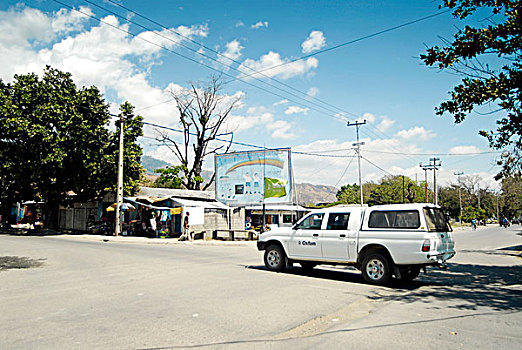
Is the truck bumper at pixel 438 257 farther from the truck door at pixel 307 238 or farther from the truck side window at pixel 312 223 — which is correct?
the truck side window at pixel 312 223

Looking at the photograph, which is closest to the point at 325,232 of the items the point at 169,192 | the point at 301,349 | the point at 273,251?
the point at 273,251

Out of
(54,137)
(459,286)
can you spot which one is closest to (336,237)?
(459,286)

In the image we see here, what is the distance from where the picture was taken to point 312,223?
441 inches

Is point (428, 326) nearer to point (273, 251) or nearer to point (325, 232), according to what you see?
point (325, 232)

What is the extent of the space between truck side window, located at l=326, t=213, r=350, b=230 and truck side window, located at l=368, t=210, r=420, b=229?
65 centimetres

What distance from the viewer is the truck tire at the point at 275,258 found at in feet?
38.2

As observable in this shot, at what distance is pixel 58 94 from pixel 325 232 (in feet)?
90.4

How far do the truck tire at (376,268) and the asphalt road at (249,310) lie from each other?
0.27 metres

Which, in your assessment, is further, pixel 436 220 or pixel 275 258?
pixel 275 258

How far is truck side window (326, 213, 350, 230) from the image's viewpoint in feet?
34.6

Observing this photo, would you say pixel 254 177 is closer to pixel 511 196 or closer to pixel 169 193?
pixel 169 193

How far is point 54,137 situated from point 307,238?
2530 centimetres

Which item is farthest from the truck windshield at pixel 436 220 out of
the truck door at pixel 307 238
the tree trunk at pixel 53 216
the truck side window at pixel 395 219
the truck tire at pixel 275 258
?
the tree trunk at pixel 53 216

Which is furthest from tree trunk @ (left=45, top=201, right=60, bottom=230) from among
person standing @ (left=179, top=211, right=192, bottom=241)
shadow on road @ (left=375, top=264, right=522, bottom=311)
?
shadow on road @ (left=375, top=264, right=522, bottom=311)
